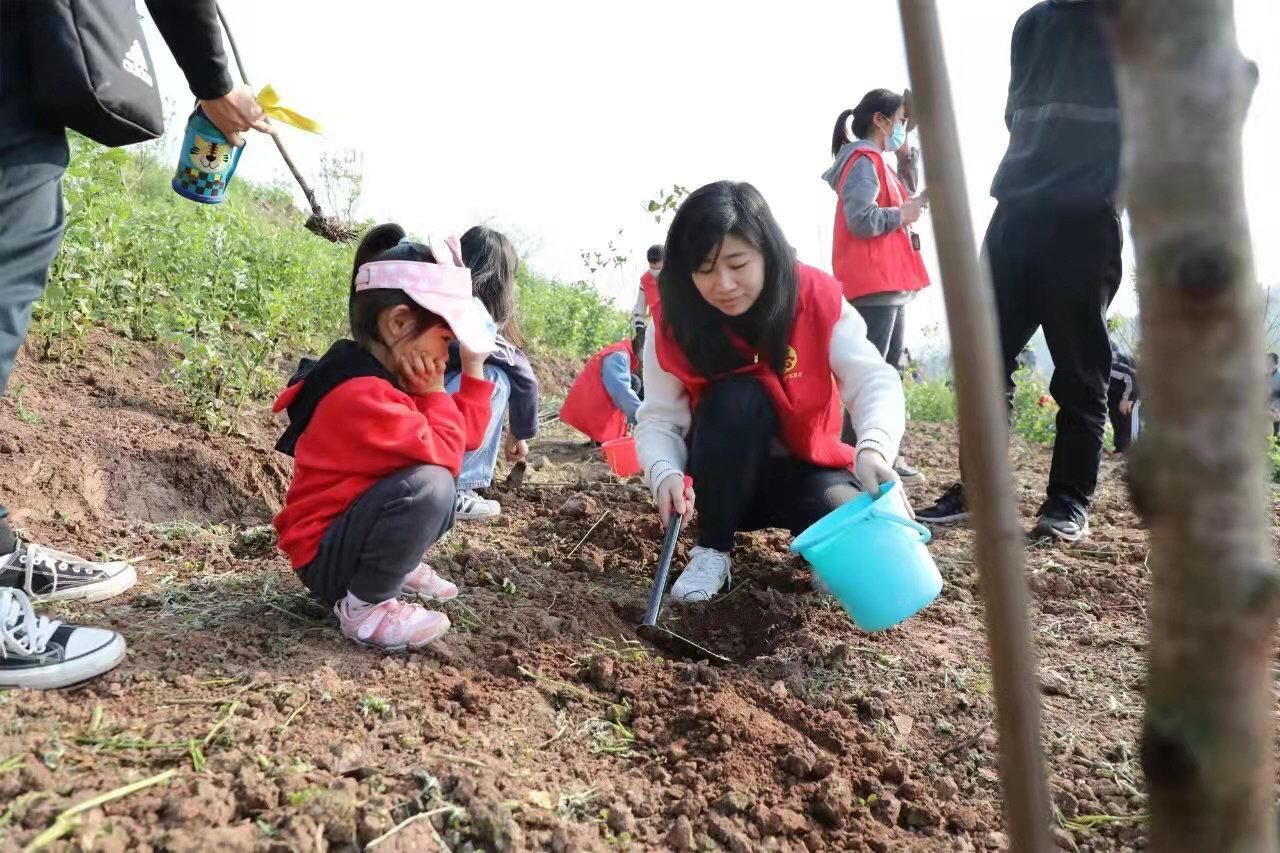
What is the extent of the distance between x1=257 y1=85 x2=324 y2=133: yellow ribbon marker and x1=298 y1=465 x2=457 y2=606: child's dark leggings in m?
0.82

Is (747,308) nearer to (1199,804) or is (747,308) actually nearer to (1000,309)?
(1000,309)

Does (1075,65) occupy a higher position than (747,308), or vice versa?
(1075,65)

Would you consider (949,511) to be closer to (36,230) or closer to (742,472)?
(742,472)

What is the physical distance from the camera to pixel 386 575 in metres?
1.87

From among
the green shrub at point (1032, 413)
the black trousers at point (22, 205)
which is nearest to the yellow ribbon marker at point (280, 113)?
the black trousers at point (22, 205)

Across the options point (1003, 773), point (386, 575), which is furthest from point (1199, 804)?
point (386, 575)

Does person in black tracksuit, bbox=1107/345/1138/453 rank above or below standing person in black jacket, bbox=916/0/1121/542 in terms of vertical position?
above

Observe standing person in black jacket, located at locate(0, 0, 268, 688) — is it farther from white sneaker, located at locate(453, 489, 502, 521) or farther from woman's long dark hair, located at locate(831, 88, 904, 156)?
woman's long dark hair, located at locate(831, 88, 904, 156)

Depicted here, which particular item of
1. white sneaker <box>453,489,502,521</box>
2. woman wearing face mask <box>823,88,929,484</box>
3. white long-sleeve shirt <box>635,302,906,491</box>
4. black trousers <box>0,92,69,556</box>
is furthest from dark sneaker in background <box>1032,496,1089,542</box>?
black trousers <box>0,92,69,556</box>

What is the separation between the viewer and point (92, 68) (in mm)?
1677

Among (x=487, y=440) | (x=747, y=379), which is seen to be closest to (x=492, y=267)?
(x=487, y=440)

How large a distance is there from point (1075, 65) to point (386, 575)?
2.55m

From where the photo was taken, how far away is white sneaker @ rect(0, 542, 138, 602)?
1.99 metres

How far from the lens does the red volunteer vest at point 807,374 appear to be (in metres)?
2.52
